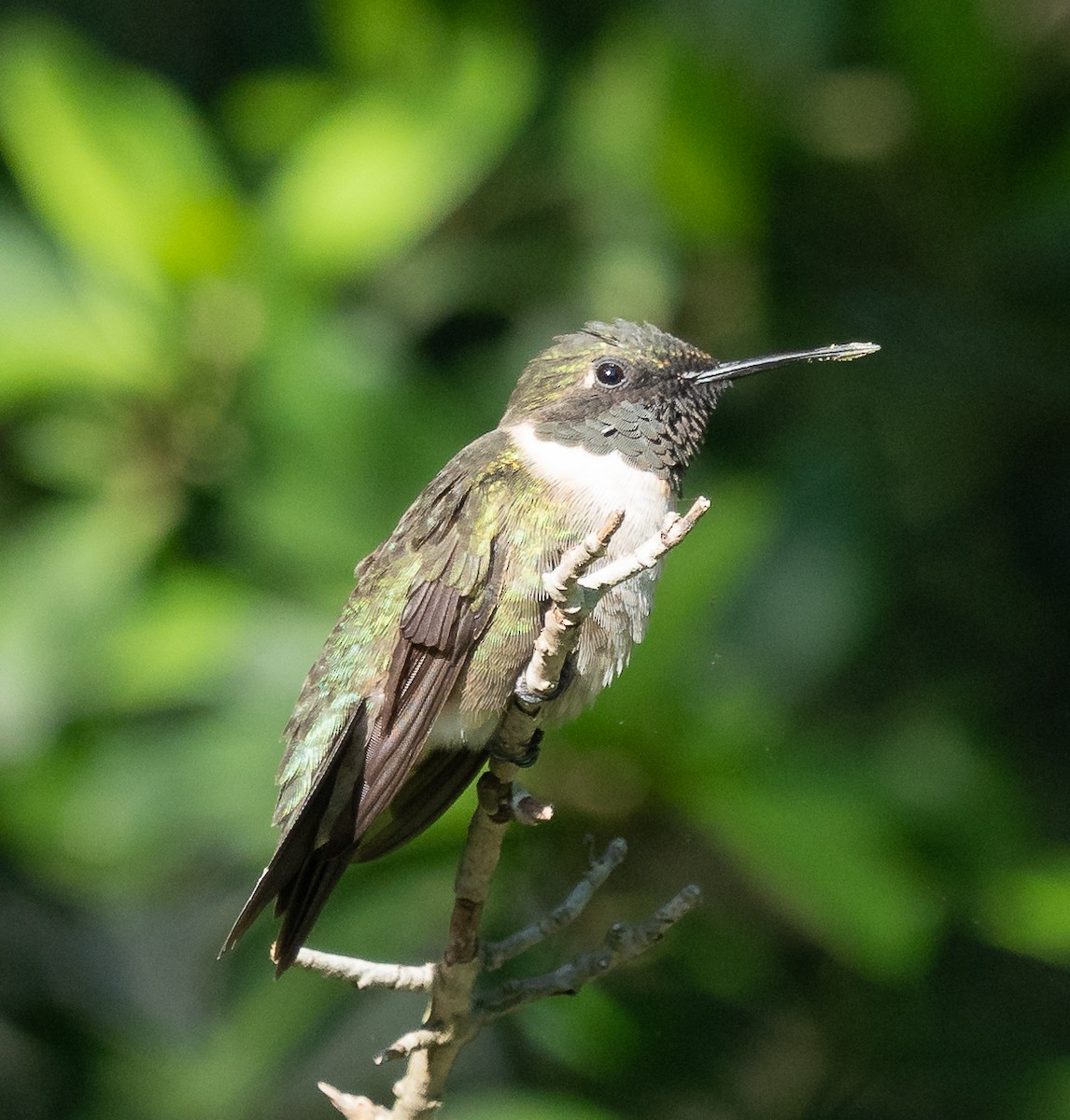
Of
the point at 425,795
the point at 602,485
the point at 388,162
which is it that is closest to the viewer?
the point at 602,485

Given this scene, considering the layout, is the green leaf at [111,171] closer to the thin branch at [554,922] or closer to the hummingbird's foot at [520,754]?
the hummingbird's foot at [520,754]

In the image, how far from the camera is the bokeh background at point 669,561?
3609 millimetres

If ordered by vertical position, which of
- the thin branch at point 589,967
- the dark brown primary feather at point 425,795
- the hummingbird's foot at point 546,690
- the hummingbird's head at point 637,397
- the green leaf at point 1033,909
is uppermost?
the hummingbird's head at point 637,397

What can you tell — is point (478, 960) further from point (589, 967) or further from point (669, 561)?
point (669, 561)

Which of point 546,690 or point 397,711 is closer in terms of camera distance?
point 546,690

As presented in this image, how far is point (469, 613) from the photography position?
257 cm

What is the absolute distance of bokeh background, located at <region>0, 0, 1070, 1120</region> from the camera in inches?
142

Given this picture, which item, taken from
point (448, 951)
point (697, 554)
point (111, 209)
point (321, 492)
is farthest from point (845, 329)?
point (448, 951)

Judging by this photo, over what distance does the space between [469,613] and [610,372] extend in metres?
0.61

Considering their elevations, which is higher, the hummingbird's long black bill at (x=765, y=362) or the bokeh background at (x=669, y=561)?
the hummingbird's long black bill at (x=765, y=362)

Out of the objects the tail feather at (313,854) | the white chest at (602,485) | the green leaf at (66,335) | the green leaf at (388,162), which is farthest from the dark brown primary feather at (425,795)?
the green leaf at (388,162)

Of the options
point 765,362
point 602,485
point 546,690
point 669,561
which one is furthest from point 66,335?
point 546,690

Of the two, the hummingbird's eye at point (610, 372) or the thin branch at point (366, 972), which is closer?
the thin branch at point (366, 972)

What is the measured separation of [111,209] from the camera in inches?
153
